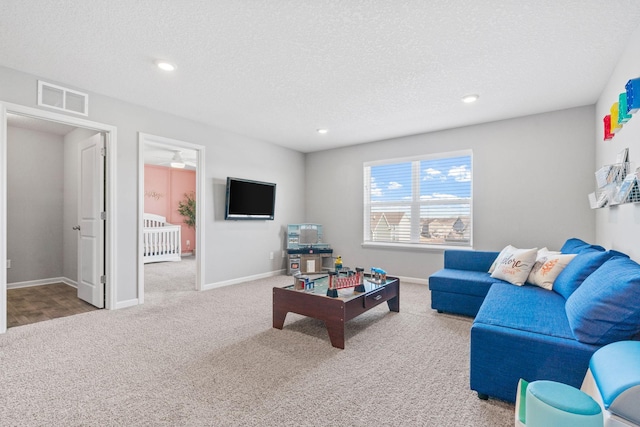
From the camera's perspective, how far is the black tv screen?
4809 mm

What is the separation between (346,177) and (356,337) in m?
3.54

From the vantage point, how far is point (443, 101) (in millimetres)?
3596

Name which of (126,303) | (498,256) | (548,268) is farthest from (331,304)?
(126,303)

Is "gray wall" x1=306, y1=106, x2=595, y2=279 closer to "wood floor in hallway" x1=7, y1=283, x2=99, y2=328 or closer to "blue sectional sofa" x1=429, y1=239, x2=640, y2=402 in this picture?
"blue sectional sofa" x1=429, y1=239, x2=640, y2=402

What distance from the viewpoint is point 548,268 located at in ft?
9.32

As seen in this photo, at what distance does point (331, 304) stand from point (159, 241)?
616cm

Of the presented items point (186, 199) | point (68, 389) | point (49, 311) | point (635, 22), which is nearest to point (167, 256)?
point (186, 199)

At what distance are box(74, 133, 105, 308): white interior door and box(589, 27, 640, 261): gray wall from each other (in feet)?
16.2

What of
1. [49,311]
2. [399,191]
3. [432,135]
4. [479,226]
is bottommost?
[49,311]

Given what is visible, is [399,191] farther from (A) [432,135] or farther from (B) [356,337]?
(B) [356,337]

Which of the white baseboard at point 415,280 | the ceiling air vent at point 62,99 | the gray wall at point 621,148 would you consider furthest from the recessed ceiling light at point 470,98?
the ceiling air vent at point 62,99

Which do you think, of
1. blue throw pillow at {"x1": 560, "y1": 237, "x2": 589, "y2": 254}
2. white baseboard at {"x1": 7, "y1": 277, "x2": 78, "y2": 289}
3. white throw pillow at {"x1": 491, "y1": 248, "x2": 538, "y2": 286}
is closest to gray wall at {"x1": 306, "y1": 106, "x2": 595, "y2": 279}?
blue throw pillow at {"x1": 560, "y1": 237, "x2": 589, "y2": 254}

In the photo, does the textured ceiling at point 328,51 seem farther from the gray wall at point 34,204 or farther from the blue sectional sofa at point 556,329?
the gray wall at point 34,204

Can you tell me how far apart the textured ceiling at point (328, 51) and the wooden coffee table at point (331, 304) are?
2.05 m
